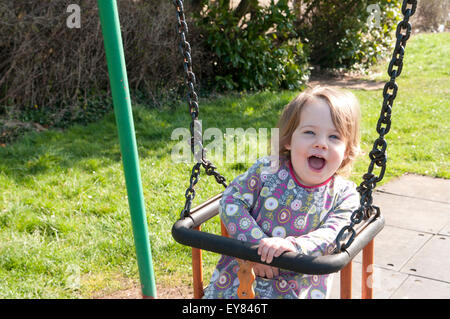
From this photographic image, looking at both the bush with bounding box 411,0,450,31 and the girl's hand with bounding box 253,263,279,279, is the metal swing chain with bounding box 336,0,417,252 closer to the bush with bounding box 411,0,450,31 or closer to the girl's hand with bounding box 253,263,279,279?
the girl's hand with bounding box 253,263,279,279

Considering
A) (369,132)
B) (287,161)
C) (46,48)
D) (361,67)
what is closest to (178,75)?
(46,48)

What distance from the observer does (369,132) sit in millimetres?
5707

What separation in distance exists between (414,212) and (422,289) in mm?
1095

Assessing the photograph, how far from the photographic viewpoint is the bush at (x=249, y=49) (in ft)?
23.3

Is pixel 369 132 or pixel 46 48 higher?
pixel 46 48

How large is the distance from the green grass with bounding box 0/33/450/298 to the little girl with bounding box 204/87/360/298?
3.36 feet

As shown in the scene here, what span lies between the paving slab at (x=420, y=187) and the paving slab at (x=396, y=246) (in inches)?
28.0

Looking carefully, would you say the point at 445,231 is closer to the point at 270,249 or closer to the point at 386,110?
the point at 386,110

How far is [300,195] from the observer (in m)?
2.12

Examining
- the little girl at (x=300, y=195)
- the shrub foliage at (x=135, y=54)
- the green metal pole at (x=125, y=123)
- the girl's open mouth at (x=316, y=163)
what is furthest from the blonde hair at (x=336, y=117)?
the shrub foliage at (x=135, y=54)

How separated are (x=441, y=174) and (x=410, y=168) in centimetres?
26

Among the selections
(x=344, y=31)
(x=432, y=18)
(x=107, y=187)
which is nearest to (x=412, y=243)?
(x=107, y=187)

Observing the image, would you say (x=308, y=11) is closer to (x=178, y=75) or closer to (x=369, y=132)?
(x=178, y=75)

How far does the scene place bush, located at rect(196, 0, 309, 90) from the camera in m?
7.11
